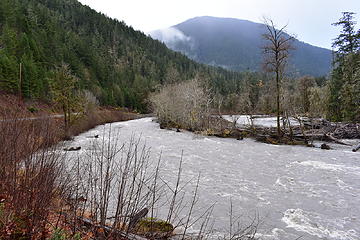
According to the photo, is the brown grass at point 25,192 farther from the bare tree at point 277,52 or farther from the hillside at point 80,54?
the bare tree at point 277,52

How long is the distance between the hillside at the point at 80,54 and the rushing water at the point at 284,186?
6.56m

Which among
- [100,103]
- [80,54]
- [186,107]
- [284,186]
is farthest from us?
[80,54]

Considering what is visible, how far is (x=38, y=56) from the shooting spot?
49.7 m

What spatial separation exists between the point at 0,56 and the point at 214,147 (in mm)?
38248

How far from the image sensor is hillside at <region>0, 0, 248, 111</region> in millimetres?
39875

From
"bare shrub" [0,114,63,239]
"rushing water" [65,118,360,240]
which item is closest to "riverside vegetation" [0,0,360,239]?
"bare shrub" [0,114,63,239]

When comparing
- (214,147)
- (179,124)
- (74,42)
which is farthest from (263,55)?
(74,42)

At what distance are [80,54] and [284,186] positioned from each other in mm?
81706

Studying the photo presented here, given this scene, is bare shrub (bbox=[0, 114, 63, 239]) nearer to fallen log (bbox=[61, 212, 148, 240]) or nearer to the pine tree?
fallen log (bbox=[61, 212, 148, 240])

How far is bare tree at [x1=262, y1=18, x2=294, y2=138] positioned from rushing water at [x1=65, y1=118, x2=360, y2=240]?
6258 millimetres

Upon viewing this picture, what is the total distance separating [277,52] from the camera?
17750 mm

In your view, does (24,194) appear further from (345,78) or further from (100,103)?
(100,103)

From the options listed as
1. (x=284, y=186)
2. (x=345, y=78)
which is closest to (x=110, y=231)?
(x=284, y=186)

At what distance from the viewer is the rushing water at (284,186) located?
19.3 feet
